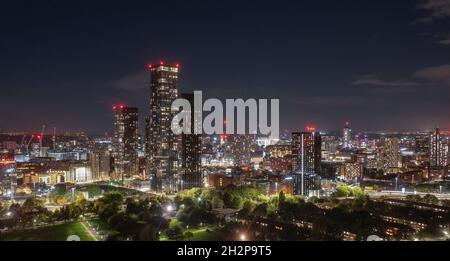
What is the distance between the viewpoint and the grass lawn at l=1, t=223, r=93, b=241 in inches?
208

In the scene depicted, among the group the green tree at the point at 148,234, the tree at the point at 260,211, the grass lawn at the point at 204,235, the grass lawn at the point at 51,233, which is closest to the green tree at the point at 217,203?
the tree at the point at 260,211

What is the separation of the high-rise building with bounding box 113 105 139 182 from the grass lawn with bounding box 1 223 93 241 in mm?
8830

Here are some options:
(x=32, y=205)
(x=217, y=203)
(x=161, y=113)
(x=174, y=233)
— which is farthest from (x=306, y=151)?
(x=174, y=233)

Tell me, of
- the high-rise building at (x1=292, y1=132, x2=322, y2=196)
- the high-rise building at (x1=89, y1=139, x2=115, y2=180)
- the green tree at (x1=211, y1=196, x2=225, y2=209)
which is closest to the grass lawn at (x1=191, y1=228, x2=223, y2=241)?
the green tree at (x1=211, y1=196, x2=225, y2=209)

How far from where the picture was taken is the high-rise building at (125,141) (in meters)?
16.0

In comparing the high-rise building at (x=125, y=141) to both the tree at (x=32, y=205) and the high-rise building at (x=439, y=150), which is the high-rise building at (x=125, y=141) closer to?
the tree at (x=32, y=205)

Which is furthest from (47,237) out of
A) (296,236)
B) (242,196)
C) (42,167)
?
(42,167)

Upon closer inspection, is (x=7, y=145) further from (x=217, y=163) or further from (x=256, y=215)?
(x=256, y=215)

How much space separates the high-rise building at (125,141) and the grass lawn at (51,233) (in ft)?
29.0

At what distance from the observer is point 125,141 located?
17.0 meters

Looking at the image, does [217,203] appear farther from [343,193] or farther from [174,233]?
[343,193]

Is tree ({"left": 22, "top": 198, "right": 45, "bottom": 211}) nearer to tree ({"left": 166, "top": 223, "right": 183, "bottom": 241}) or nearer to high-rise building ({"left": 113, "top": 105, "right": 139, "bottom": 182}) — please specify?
tree ({"left": 166, "top": 223, "right": 183, "bottom": 241})

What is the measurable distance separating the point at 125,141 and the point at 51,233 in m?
11.4
